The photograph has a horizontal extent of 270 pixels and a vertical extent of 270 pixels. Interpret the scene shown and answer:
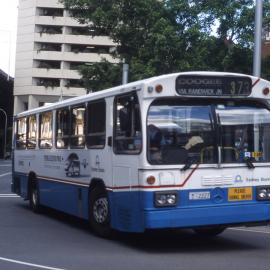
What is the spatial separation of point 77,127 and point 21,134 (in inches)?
228

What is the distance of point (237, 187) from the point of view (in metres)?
10.8

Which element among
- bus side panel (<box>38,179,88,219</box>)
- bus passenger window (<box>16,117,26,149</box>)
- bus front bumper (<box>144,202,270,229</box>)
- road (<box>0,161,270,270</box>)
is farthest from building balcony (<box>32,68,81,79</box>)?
bus front bumper (<box>144,202,270,229</box>)

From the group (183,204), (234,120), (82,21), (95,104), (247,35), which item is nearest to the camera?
(183,204)

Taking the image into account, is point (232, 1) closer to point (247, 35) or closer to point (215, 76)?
point (247, 35)

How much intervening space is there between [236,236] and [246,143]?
252 cm

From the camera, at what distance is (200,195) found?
34.4 ft

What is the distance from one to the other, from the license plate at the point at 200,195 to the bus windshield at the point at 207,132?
51 cm

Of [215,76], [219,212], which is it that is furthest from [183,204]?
[215,76]

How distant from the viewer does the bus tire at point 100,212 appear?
466 inches

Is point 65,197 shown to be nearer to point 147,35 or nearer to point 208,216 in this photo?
point 208,216

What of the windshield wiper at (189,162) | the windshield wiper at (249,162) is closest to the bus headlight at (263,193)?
the windshield wiper at (249,162)

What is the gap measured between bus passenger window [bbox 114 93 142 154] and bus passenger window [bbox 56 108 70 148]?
2990 mm

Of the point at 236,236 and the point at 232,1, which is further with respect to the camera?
the point at 232,1

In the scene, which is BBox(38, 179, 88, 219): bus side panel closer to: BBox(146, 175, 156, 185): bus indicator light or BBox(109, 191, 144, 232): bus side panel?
BBox(109, 191, 144, 232): bus side panel
